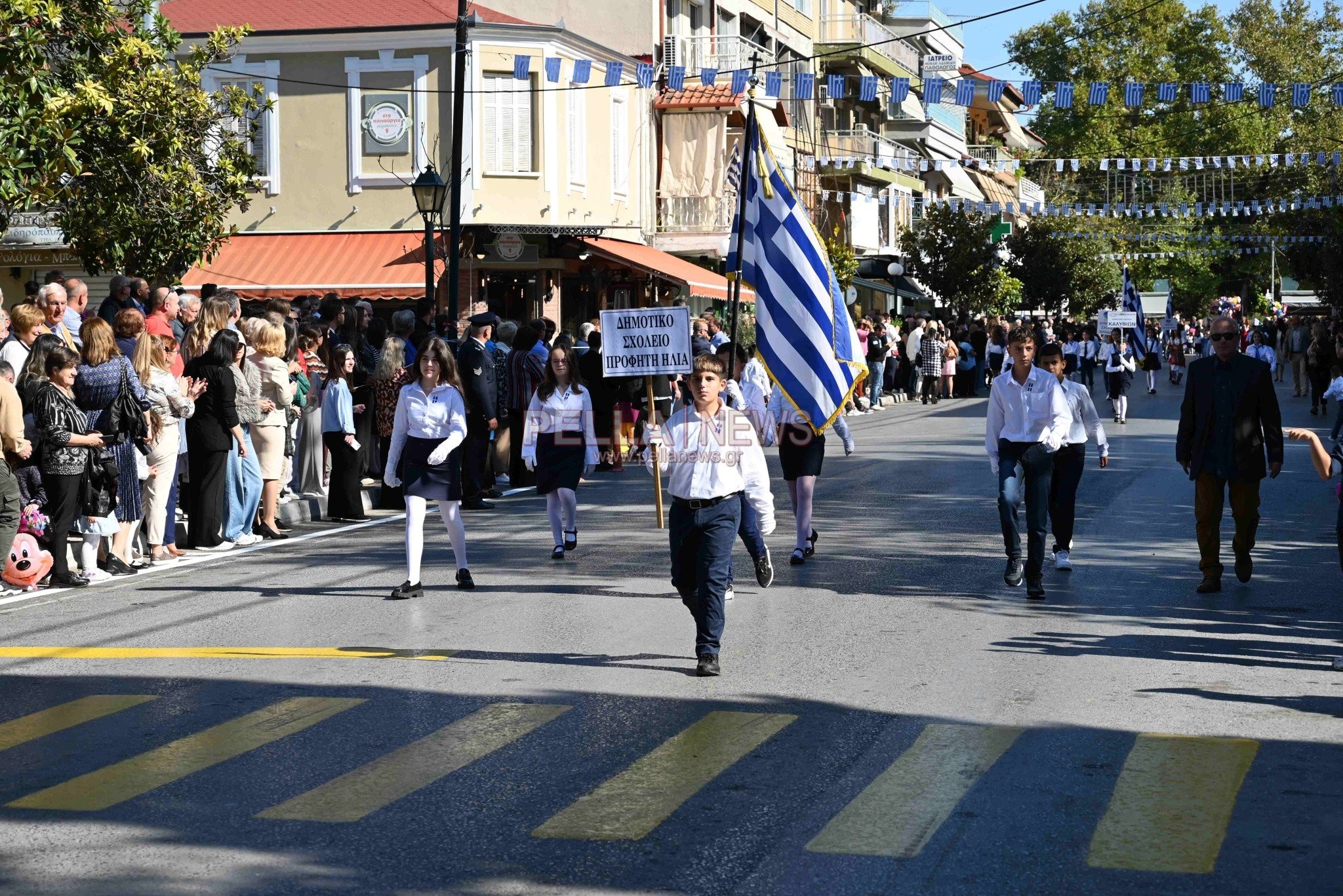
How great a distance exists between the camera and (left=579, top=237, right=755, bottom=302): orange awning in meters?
34.3

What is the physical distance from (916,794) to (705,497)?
2786 millimetres

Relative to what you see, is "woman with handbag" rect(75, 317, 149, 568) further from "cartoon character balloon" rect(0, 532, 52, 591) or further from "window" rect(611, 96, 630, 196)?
"window" rect(611, 96, 630, 196)

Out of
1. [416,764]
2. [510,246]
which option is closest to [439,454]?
[416,764]

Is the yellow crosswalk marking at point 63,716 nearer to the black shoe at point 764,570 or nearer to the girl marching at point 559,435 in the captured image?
the black shoe at point 764,570

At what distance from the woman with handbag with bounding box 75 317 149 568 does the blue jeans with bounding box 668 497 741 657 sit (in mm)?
5009

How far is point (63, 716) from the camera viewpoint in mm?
7820

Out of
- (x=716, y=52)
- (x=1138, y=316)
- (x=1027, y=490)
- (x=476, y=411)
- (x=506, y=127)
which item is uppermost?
(x=716, y=52)

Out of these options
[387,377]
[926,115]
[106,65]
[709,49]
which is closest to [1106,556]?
[387,377]

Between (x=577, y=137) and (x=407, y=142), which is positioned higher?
(x=577, y=137)

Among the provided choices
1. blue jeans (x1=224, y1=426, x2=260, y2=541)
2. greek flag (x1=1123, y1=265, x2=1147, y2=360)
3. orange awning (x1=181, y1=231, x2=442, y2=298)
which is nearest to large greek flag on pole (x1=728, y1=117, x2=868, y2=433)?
blue jeans (x1=224, y1=426, x2=260, y2=541)

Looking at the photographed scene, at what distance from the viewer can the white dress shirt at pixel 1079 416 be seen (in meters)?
11.8

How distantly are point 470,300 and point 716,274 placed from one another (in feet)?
26.7

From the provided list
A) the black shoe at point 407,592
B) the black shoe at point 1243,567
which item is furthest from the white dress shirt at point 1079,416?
the black shoe at point 407,592

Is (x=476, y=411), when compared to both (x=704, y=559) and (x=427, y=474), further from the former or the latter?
(x=704, y=559)
